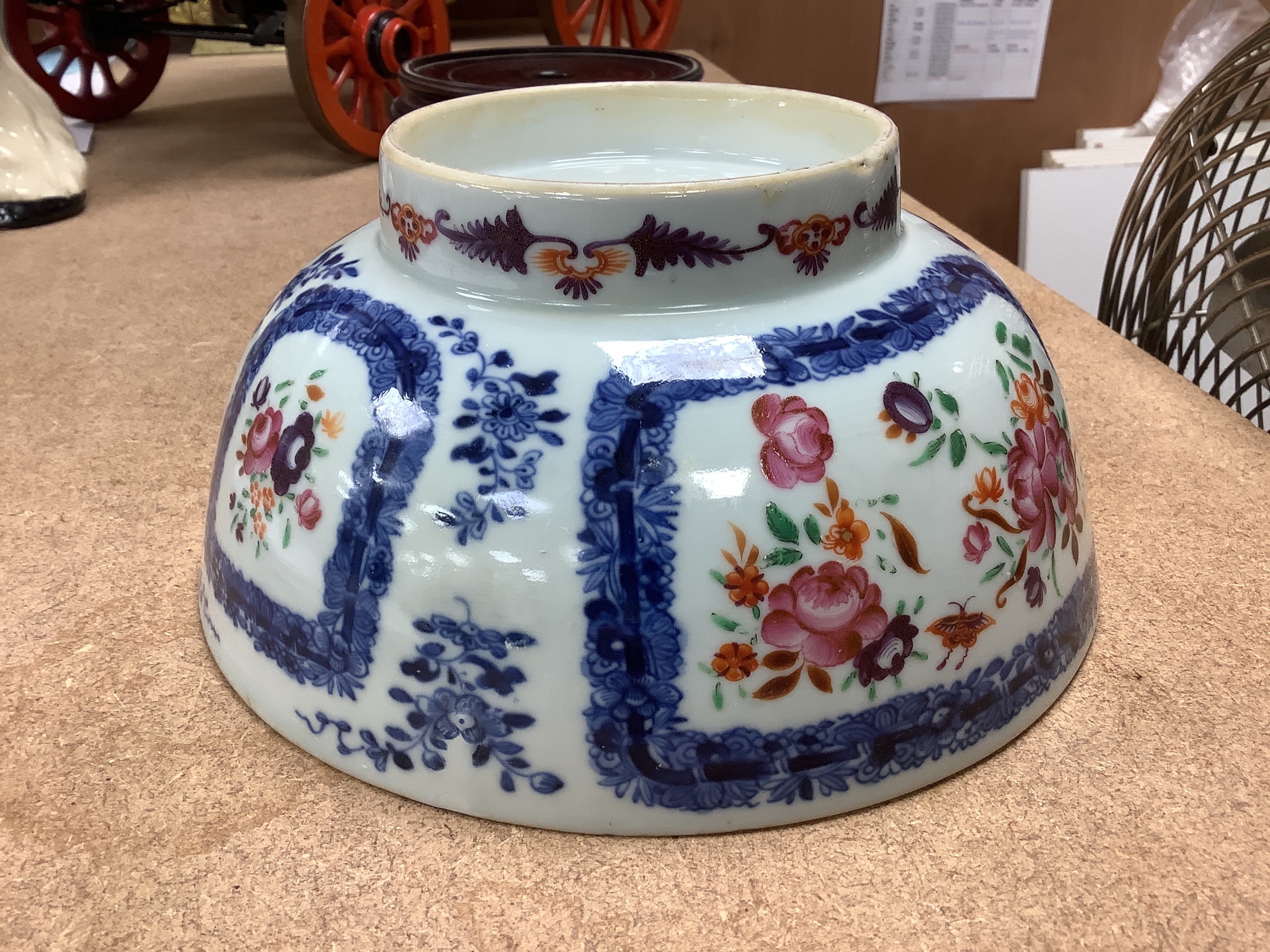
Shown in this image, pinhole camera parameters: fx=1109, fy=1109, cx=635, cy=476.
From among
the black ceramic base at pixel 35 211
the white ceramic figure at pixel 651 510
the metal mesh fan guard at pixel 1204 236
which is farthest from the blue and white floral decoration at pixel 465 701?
the black ceramic base at pixel 35 211

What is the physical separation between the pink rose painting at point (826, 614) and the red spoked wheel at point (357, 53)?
137 cm

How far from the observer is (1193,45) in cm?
247

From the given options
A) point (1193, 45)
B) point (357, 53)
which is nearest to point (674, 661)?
point (357, 53)

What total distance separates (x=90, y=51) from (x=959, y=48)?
1738 millimetres

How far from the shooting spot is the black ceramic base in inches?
59.1

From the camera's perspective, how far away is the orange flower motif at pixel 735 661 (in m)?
0.50

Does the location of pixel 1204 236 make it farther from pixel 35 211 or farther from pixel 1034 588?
pixel 35 211

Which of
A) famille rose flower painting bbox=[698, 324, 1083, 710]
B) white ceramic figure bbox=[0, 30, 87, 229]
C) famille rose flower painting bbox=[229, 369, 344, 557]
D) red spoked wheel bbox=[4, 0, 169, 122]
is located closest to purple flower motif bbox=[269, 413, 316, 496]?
famille rose flower painting bbox=[229, 369, 344, 557]

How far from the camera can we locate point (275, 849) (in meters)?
0.55

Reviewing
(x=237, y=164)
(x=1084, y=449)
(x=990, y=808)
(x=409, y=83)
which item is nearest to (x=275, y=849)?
(x=990, y=808)

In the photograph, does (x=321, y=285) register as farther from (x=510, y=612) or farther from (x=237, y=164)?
(x=237, y=164)

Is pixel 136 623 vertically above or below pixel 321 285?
below

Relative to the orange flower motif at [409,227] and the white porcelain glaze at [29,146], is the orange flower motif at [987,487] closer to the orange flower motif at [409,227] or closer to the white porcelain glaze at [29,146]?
the orange flower motif at [409,227]

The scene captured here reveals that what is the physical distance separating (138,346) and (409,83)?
449 mm
